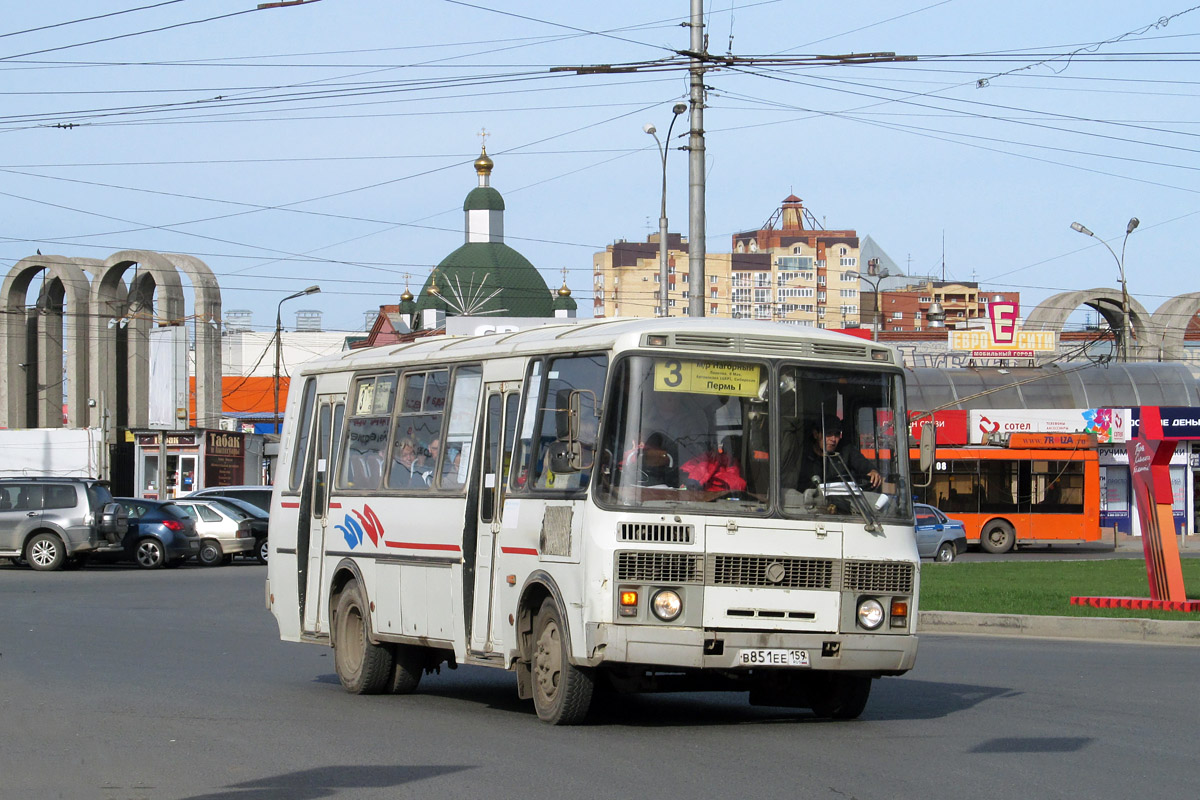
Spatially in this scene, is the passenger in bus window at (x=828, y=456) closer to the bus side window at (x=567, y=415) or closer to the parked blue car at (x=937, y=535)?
the bus side window at (x=567, y=415)

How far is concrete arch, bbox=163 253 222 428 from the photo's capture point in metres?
52.6

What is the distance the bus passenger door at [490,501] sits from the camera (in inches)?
430

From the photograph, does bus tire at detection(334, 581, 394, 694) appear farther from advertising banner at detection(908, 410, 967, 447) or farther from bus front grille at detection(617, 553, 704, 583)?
advertising banner at detection(908, 410, 967, 447)

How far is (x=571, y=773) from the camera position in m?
8.24

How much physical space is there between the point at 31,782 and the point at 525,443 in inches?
153

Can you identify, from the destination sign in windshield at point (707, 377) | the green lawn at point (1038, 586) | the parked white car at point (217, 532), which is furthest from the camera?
the parked white car at point (217, 532)

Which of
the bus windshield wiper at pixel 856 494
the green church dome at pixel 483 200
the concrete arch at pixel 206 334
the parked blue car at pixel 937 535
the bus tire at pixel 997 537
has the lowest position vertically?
the bus tire at pixel 997 537

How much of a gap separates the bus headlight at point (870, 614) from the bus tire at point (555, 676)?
1.73 metres

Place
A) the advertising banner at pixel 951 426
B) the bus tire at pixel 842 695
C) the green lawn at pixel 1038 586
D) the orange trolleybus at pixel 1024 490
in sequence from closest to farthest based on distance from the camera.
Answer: the bus tire at pixel 842 695, the green lawn at pixel 1038 586, the orange trolleybus at pixel 1024 490, the advertising banner at pixel 951 426

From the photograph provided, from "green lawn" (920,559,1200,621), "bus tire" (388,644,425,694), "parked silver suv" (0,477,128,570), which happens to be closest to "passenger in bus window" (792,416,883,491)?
"bus tire" (388,644,425,694)

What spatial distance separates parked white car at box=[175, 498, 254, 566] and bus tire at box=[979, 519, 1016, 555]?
20.9m

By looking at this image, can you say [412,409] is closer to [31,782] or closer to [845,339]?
[845,339]

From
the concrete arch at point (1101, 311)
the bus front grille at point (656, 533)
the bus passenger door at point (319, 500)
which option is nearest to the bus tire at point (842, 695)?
the bus front grille at point (656, 533)

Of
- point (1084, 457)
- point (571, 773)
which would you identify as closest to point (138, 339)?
point (1084, 457)
